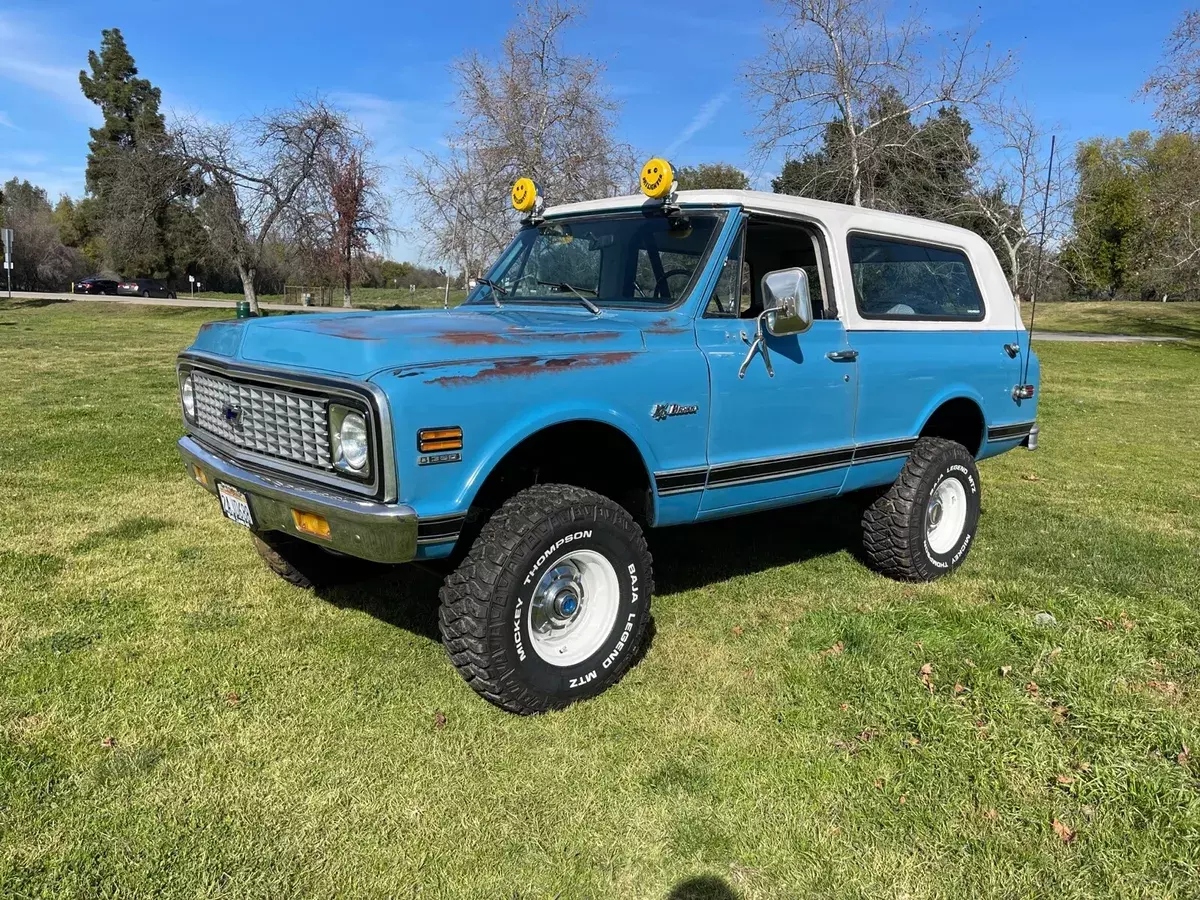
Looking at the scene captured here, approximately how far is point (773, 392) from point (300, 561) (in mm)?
2611

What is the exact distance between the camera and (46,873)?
8.00 feet

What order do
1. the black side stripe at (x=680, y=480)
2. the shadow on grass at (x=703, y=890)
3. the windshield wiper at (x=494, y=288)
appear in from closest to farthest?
the shadow on grass at (x=703, y=890) < the black side stripe at (x=680, y=480) < the windshield wiper at (x=494, y=288)

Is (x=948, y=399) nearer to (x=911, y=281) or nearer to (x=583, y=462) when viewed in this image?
(x=911, y=281)

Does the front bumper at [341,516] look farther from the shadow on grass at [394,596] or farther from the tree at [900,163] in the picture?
the tree at [900,163]

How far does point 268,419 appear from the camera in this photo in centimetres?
338

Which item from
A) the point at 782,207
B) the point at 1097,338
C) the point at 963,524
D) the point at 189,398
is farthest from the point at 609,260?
the point at 1097,338

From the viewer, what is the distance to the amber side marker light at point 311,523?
307cm

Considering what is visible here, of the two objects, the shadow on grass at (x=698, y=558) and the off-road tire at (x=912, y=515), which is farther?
the off-road tire at (x=912, y=515)

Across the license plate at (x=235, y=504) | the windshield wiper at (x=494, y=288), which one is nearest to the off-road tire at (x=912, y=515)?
the windshield wiper at (x=494, y=288)

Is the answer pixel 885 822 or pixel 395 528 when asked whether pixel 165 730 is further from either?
pixel 885 822

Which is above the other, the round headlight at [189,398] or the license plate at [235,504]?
the round headlight at [189,398]

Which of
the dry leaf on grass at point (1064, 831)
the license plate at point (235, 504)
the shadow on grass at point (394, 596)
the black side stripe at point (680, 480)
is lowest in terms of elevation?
the dry leaf on grass at point (1064, 831)

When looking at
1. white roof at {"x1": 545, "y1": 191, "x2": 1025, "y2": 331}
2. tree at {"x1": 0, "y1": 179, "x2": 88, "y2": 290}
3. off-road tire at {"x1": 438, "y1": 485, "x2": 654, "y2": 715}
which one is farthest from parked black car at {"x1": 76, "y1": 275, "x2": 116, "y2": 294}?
off-road tire at {"x1": 438, "y1": 485, "x2": 654, "y2": 715}

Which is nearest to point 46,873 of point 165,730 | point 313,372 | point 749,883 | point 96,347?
point 165,730
